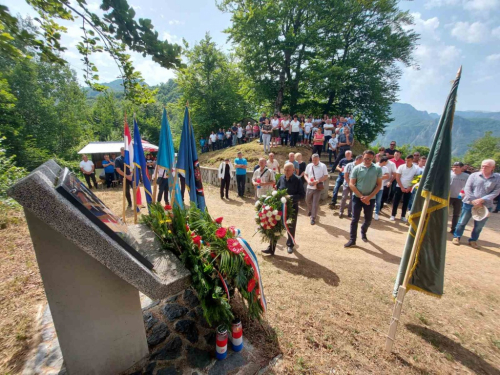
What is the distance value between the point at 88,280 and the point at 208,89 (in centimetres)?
2403

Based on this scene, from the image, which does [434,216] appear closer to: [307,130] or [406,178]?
[406,178]

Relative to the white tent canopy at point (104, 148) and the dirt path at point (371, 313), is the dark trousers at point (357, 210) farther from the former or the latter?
the white tent canopy at point (104, 148)

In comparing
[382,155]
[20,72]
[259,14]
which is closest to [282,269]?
[382,155]

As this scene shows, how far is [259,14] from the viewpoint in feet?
56.8

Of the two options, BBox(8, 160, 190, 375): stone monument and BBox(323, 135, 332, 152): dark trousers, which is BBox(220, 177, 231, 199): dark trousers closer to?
BBox(323, 135, 332, 152): dark trousers

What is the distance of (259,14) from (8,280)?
70.3 ft

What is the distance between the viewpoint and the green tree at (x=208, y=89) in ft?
72.7

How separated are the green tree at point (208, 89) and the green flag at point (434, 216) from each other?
22077 mm

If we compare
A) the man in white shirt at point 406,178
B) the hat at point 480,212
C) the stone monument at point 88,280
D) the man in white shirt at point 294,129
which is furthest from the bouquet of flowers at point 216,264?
the man in white shirt at point 294,129

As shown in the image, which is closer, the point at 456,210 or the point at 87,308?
the point at 87,308

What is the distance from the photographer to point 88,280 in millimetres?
1654

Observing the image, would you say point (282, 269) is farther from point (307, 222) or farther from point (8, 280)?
point (8, 280)

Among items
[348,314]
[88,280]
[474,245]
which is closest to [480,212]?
[474,245]

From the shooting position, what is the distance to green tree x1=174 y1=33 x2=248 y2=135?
72.7 ft
